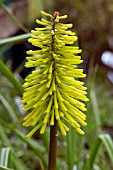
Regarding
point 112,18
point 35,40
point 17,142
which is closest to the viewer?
point 35,40

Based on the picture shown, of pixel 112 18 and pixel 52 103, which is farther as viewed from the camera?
pixel 112 18

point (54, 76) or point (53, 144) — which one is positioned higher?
point (54, 76)

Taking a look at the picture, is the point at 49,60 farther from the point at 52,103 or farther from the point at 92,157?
the point at 92,157

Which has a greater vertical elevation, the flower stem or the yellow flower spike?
the yellow flower spike

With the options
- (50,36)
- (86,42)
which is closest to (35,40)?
(50,36)

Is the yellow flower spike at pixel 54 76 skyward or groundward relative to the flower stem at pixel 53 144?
skyward

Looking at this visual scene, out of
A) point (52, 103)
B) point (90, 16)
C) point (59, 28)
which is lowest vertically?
point (52, 103)

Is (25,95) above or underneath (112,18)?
underneath

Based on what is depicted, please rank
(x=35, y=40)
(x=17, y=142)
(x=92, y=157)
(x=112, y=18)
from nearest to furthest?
(x=35, y=40) < (x=92, y=157) < (x=17, y=142) < (x=112, y=18)
